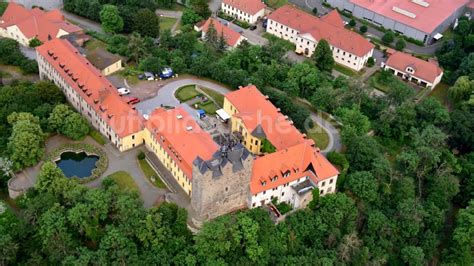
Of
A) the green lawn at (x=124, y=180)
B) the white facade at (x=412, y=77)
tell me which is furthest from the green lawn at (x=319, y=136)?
the green lawn at (x=124, y=180)

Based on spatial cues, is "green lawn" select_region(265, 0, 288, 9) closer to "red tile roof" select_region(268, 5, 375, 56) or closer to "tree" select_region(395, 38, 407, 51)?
"red tile roof" select_region(268, 5, 375, 56)

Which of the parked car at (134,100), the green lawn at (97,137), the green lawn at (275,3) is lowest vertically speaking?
the green lawn at (97,137)

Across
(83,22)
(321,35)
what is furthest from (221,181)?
(83,22)

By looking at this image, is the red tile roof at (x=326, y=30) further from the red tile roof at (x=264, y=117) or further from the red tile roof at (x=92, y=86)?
the red tile roof at (x=92, y=86)

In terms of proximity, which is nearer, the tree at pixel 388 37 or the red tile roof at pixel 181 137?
the red tile roof at pixel 181 137

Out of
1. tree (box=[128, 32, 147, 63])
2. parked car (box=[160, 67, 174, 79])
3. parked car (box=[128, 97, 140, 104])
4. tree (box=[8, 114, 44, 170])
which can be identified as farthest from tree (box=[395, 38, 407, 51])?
tree (box=[8, 114, 44, 170])

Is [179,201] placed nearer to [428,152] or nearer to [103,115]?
[103,115]
